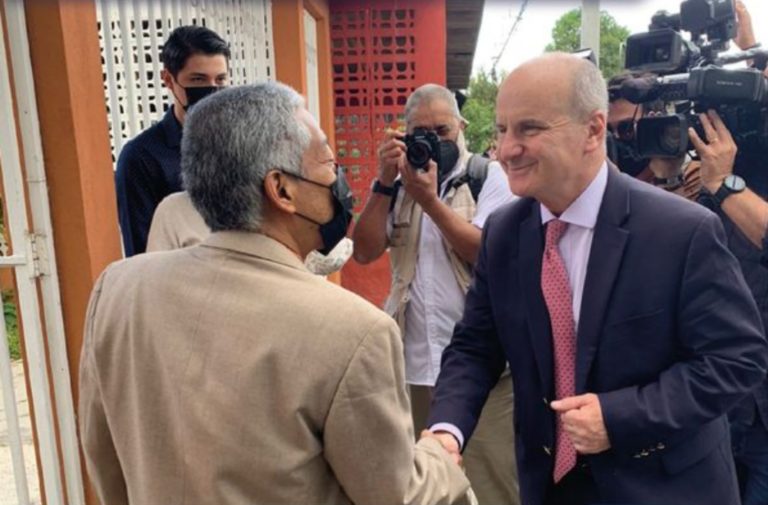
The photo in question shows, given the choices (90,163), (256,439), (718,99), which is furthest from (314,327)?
(718,99)

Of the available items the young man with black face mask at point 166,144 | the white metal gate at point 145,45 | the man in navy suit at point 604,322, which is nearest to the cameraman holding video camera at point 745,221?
the man in navy suit at point 604,322

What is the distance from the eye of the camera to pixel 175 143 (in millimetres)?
2129

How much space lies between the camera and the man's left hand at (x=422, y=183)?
2.36m

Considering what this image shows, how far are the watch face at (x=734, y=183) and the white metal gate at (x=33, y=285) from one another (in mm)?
2113

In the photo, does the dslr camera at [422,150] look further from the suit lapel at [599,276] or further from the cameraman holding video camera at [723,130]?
the suit lapel at [599,276]

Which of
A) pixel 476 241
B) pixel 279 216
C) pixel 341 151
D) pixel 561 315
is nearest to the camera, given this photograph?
pixel 279 216

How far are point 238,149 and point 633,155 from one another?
1.85 m

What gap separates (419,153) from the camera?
2.39m

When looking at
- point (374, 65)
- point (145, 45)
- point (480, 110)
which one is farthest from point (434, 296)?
point (480, 110)

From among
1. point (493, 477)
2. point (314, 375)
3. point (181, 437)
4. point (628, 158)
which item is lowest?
point (493, 477)

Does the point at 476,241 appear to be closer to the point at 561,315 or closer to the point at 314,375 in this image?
the point at 561,315

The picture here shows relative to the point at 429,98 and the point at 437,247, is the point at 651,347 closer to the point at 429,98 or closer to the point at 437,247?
the point at 437,247

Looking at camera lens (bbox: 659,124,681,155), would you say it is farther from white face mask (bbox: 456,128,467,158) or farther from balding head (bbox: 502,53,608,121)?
balding head (bbox: 502,53,608,121)

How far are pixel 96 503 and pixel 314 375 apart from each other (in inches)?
59.0
